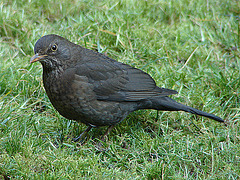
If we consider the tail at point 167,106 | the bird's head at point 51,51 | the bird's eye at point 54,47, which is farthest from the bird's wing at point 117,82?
the bird's eye at point 54,47

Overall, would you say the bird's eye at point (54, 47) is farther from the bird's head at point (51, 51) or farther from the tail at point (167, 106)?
the tail at point (167, 106)

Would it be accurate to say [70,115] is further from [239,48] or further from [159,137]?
[239,48]

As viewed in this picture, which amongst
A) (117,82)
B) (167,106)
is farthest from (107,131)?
(167,106)

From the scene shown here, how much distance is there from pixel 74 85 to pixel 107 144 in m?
0.85

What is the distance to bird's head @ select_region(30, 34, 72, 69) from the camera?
407 centimetres

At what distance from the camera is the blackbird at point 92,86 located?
163 inches

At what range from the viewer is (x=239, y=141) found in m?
4.31

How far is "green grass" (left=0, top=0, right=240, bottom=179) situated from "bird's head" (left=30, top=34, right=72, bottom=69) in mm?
814

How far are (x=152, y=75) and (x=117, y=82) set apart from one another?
1061mm

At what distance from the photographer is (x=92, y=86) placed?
4324mm

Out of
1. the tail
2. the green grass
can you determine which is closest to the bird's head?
the green grass

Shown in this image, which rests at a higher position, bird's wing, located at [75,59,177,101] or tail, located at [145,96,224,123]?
bird's wing, located at [75,59,177,101]

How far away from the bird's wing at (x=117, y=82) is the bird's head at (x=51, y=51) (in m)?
0.23

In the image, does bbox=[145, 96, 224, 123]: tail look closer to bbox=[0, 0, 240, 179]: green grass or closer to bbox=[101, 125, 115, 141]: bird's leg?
bbox=[0, 0, 240, 179]: green grass
